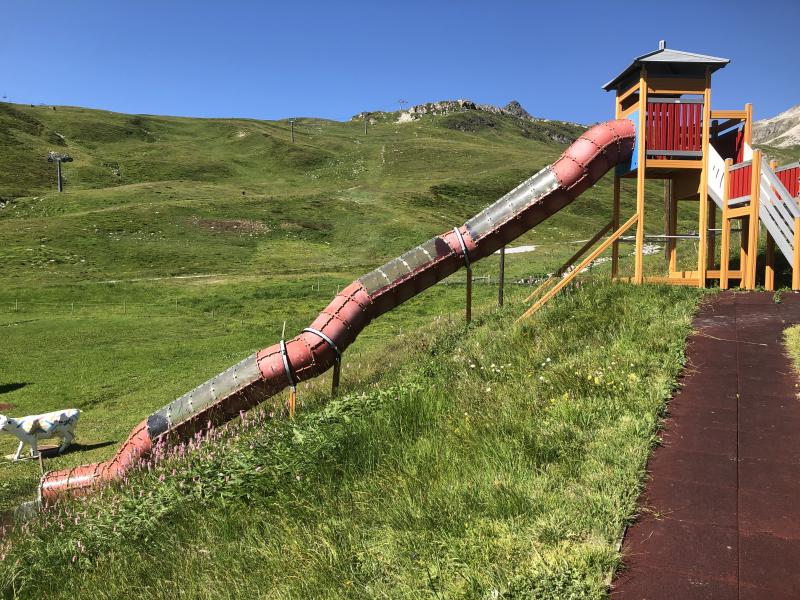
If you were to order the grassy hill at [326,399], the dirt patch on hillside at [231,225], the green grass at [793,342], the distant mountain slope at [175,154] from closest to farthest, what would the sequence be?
the grassy hill at [326,399]
the green grass at [793,342]
the dirt patch on hillside at [231,225]
the distant mountain slope at [175,154]

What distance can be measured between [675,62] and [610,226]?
3.72 m

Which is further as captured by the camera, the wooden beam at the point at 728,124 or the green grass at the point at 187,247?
the green grass at the point at 187,247

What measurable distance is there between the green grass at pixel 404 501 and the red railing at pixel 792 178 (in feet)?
28.1

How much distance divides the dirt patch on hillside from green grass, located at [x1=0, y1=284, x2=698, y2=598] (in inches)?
1863

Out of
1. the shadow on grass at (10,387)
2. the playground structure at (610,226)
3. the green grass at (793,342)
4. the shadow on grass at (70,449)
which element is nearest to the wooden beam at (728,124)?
the playground structure at (610,226)

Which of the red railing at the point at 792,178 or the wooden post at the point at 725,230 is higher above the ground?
the red railing at the point at 792,178

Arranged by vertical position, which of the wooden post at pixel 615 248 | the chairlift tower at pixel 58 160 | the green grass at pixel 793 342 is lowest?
the green grass at pixel 793 342

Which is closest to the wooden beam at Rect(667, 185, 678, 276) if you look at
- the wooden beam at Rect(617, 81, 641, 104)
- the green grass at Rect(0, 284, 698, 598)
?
the wooden beam at Rect(617, 81, 641, 104)

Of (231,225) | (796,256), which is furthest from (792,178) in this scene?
(231,225)

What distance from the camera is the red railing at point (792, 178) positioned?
14.0 m

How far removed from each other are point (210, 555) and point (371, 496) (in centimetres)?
143

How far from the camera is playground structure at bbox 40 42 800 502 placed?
1038 cm

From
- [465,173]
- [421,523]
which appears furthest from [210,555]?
[465,173]

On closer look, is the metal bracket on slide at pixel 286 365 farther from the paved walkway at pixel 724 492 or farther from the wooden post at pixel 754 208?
the wooden post at pixel 754 208
